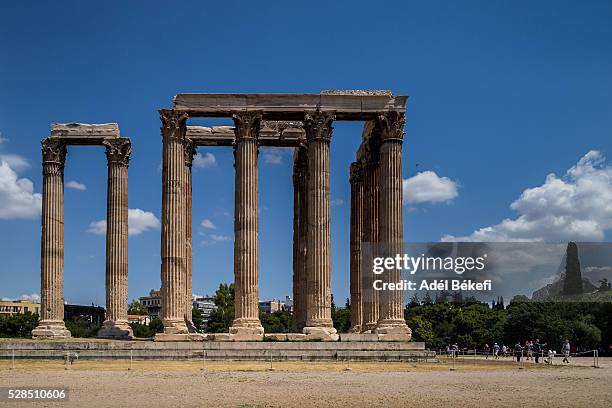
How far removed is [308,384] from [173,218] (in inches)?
972

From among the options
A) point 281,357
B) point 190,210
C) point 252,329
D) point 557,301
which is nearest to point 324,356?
point 281,357

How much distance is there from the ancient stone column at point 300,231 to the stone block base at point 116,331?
12811mm

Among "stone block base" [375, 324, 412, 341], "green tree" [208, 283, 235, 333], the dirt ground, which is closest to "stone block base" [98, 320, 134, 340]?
the dirt ground

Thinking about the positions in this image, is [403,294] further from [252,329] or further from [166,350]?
[166,350]

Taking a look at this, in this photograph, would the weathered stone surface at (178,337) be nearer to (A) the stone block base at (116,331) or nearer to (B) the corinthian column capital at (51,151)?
(A) the stone block base at (116,331)

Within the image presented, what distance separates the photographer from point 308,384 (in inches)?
1357

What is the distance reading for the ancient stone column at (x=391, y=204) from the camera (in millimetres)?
56219

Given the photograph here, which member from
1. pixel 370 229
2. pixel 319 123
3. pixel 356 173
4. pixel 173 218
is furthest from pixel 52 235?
pixel 370 229

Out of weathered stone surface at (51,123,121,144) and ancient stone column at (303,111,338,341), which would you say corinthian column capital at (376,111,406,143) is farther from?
weathered stone surface at (51,123,121,144)

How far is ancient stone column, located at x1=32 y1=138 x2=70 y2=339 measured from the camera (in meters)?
65.2

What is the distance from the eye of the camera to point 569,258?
93.4m

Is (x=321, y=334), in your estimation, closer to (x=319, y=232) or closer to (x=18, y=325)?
(x=319, y=232)

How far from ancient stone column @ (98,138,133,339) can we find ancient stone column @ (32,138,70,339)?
11.8 ft

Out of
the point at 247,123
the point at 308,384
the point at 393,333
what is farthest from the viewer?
the point at 247,123
